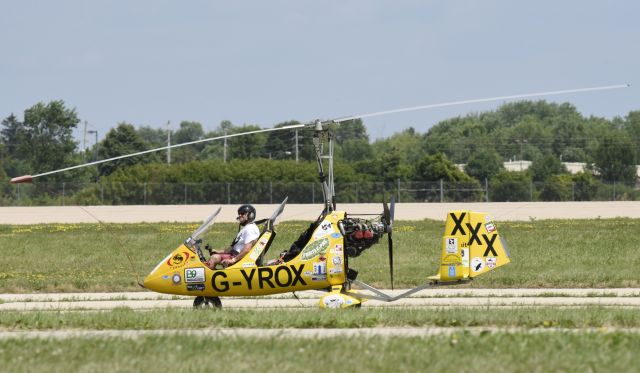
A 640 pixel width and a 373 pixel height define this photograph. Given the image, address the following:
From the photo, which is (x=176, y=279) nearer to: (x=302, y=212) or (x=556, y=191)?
(x=302, y=212)

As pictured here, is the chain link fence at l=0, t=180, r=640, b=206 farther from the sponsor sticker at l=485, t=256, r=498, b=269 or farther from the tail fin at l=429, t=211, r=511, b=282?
the sponsor sticker at l=485, t=256, r=498, b=269

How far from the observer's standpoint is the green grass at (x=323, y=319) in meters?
13.5

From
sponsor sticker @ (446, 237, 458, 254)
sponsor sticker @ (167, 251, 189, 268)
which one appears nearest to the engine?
sponsor sticker @ (446, 237, 458, 254)

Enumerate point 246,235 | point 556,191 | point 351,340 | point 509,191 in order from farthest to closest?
point 556,191 < point 509,191 < point 246,235 < point 351,340

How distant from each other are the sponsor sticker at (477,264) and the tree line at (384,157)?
52073 mm

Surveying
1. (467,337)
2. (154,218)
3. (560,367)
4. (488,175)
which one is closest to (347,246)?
(467,337)

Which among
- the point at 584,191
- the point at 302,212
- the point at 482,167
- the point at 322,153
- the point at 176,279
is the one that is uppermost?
the point at 482,167

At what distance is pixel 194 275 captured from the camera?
691 inches

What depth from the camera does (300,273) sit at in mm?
17312

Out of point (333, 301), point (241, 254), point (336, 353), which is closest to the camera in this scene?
point (336, 353)

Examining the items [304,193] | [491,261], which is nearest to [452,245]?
[491,261]

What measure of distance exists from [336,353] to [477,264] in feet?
24.0

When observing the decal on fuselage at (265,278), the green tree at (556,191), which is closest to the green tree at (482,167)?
the green tree at (556,191)

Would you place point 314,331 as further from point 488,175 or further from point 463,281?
point 488,175
